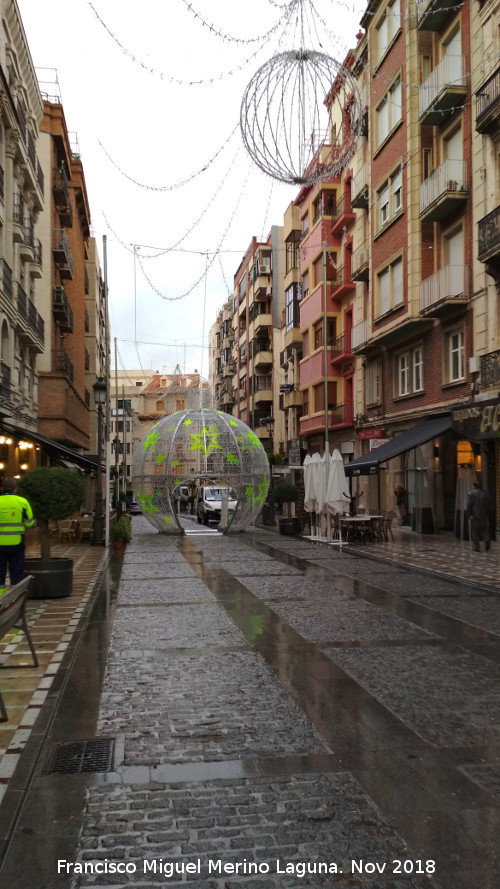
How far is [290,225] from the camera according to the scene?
44531 millimetres

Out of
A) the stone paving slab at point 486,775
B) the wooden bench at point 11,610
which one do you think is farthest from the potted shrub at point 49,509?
the stone paving slab at point 486,775

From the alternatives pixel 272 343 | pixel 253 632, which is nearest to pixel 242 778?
pixel 253 632

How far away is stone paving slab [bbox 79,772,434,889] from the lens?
3.39 metres

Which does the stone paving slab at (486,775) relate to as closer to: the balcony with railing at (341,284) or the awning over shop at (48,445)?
the awning over shop at (48,445)

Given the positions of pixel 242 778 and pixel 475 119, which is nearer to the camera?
pixel 242 778

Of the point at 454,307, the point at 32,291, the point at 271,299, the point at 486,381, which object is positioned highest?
the point at 271,299

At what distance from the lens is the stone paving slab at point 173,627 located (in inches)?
331

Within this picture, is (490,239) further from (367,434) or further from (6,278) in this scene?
(6,278)

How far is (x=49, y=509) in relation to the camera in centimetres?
1191

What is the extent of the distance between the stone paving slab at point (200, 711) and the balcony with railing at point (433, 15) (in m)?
21.1

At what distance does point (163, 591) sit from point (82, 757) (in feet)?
25.0

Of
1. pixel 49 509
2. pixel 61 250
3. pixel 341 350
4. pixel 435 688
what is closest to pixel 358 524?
pixel 49 509

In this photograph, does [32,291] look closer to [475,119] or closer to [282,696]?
[475,119]

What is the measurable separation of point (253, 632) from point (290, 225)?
38.8 meters
